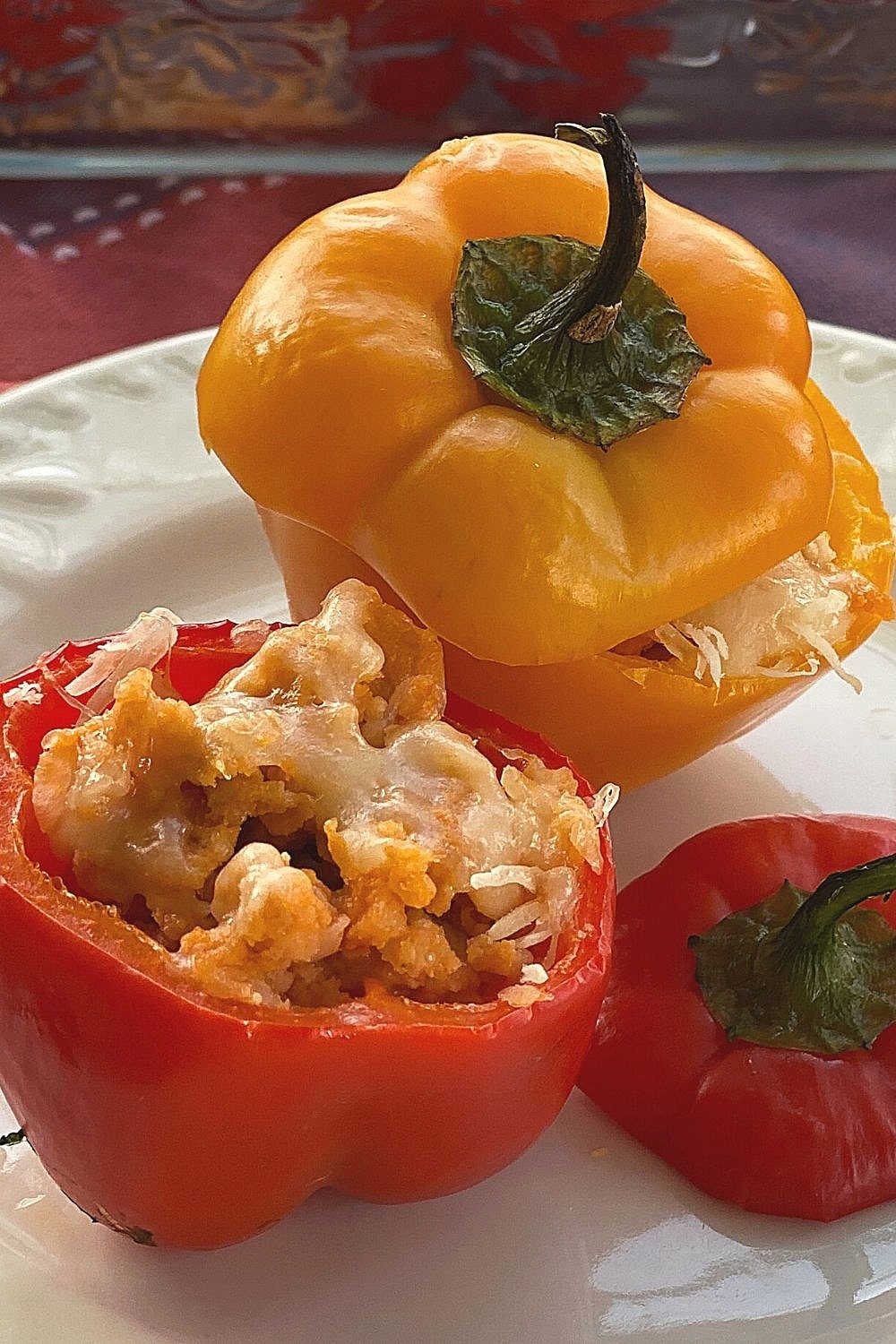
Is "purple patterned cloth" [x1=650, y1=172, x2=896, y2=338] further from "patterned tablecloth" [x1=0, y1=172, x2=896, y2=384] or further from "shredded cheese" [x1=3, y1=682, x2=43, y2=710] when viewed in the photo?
"shredded cheese" [x1=3, y1=682, x2=43, y2=710]

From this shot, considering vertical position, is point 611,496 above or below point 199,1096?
above

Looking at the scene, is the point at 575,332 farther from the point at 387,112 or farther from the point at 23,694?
the point at 387,112

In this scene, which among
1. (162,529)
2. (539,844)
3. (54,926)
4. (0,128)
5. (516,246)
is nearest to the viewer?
(54,926)

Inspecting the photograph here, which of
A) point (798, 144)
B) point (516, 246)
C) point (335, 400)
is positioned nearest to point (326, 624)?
point (335, 400)

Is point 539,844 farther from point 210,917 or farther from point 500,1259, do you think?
point 500,1259

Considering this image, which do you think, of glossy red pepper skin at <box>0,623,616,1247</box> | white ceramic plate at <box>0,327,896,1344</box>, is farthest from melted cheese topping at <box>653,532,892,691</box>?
white ceramic plate at <box>0,327,896,1344</box>

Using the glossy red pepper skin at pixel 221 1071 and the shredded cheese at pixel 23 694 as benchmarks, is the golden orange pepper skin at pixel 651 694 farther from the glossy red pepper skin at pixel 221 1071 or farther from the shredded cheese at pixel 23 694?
the shredded cheese at pixel 23 694
